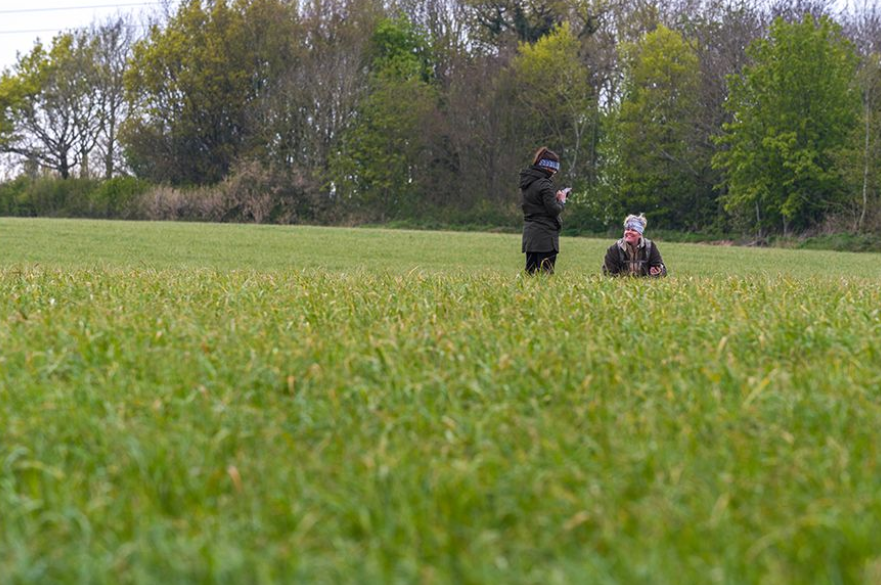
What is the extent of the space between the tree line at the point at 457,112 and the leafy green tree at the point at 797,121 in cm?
11

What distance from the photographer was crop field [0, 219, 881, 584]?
3.45m

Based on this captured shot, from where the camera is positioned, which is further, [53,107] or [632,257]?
[53,107]

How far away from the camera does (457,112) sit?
64.9m

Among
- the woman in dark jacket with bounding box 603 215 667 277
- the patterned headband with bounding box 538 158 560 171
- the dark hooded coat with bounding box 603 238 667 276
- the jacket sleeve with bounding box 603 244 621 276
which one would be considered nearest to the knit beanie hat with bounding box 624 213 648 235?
the woman in dark jacket with bounding box 603 215 667 277

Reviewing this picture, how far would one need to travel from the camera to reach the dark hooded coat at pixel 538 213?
13.7 meters

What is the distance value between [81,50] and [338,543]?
7786cm

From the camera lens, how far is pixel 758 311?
773 centimetres

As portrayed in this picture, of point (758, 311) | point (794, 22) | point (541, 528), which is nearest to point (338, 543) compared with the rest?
point (541, 528)

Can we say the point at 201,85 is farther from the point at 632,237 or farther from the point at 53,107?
the point at 632,237

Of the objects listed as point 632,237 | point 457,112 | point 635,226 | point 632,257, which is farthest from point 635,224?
point 457,112

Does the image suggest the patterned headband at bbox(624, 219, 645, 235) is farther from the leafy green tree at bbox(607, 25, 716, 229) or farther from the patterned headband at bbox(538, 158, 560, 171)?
the leafy green tree at bbox(607, 25, 716, 229)

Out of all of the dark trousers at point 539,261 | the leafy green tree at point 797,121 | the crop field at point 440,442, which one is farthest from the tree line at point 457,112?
the crop field at point 440,442

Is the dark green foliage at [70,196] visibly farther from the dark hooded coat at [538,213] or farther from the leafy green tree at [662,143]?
the dark hooded coat at [538,213]

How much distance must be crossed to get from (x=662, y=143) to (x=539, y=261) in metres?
47.5
